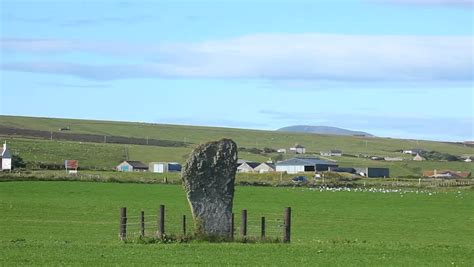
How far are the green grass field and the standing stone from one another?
2180mm

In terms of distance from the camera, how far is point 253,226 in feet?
141

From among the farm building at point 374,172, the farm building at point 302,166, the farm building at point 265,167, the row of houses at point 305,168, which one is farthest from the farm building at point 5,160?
the farm building at point 374,172

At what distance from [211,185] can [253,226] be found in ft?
34.0

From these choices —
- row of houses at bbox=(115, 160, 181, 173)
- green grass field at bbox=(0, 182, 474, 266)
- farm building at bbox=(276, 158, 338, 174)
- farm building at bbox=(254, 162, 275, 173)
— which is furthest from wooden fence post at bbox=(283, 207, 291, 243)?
farm building at bbox=(254, 162, 275, 173)

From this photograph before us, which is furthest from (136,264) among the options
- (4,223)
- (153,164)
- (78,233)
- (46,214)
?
(153,164)

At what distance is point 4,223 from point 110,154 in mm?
118894

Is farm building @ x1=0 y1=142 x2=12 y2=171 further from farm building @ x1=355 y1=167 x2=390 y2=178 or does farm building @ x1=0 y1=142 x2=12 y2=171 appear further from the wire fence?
the wire fence

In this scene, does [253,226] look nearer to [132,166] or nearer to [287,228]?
[287,228]

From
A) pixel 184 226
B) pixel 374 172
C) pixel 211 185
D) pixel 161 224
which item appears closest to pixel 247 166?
pixel 374 172

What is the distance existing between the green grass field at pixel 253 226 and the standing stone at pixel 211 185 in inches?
85.8

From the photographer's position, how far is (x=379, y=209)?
6456 centimetres

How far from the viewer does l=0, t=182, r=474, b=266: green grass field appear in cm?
2647

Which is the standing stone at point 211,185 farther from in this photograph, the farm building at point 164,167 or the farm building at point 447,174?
the farm building at point 447,174

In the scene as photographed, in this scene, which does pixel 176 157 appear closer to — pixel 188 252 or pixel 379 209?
pixel 379 209
